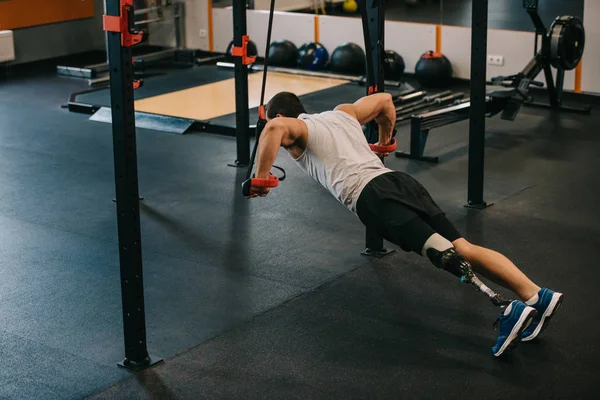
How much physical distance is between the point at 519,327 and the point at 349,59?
605 centimetres

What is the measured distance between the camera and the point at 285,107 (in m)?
Result: 3.76

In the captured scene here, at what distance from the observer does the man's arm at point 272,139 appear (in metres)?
3.39

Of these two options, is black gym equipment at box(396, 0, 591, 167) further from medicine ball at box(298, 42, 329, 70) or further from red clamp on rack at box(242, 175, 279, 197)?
red clamp on rack at box(242, 175, 279, 197)

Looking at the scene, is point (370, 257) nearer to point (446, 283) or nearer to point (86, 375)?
point (446, 283)

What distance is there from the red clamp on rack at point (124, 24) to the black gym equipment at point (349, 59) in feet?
19.8

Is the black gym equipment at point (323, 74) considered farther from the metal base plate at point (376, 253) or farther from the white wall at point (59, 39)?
the metal base plate at point (376, 253)

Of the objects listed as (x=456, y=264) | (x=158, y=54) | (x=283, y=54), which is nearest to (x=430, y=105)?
(x=283, y=54)

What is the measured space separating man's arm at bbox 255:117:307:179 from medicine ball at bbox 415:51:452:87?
5227 millimetres

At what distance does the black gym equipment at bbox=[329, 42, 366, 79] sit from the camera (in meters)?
9.09

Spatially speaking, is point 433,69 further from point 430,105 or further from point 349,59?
point 430,105

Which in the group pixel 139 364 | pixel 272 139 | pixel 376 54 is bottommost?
pixel 139 364

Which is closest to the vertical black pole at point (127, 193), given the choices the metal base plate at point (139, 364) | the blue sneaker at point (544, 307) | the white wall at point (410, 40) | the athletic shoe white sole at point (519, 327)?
the metal base plate at point (139, 364)

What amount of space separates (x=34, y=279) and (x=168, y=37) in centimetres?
682

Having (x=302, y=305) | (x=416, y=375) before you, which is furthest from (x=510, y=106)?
(x=416, y=375)
